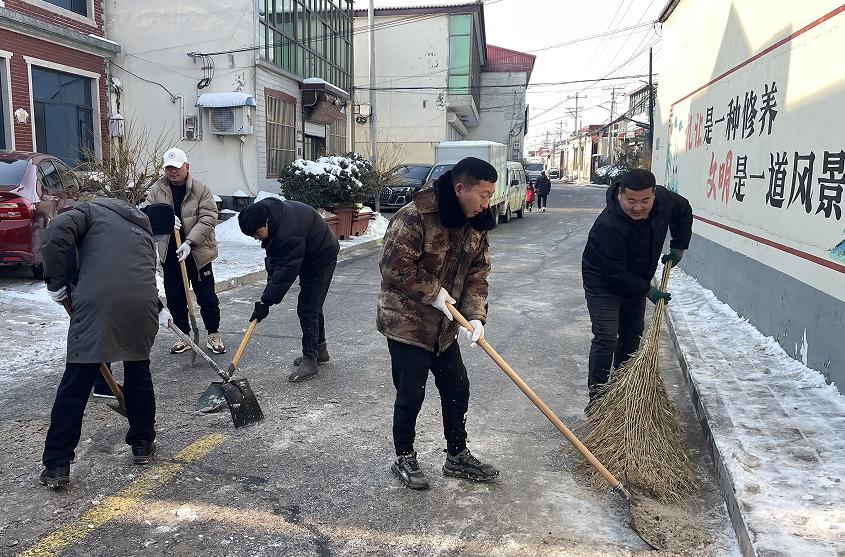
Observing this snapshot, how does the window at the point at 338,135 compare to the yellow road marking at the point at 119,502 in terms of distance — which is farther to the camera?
the window at the point at 338,135

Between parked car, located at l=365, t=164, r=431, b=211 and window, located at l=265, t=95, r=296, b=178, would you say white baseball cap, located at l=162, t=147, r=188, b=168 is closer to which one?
window, located at l=265, t=95, r=296, b=178

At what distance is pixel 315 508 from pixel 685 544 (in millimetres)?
1706

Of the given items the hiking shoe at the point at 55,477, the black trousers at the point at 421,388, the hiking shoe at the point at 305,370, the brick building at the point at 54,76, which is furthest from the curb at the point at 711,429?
the brick building at the point at 54,76

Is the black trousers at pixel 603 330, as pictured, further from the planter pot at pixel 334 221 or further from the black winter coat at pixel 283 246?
the planter pot at pixel 334 221

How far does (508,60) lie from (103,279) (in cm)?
5141

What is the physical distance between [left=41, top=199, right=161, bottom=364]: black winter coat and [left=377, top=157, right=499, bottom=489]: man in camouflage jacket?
4.29 feet

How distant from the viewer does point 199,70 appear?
653 inches

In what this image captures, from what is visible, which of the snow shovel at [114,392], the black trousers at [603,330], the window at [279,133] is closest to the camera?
the snow shovel at [114,392]

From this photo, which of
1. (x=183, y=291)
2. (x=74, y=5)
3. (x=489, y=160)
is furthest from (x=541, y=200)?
(x=183, y=291)

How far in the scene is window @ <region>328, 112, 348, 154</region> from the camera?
24312 millimetres

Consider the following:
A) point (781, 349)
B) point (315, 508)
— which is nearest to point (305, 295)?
point (315, 508)

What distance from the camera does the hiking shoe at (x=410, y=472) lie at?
11.1 ft

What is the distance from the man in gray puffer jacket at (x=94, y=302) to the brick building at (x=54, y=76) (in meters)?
10.6

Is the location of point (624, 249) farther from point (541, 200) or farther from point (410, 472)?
point (541, 200)
